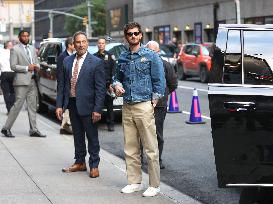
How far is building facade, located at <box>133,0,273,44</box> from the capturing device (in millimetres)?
43438

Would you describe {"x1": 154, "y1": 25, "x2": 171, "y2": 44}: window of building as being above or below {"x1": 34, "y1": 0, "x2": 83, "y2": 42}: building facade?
below

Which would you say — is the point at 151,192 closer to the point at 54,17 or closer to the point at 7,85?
the point at 7,85

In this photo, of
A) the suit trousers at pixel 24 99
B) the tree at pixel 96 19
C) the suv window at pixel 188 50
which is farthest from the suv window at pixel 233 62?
the tree at pixel 96 19

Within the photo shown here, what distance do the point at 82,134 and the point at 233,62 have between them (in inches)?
125

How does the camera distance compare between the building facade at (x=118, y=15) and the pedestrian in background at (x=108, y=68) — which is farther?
the building facade at (x=118, y=15)

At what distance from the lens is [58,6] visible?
120250 mm

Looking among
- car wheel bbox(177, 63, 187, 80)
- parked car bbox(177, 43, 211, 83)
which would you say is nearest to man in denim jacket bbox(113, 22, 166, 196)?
parked car bbox(177, 43, 211, 83)

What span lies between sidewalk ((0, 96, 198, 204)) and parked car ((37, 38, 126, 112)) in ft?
11.2

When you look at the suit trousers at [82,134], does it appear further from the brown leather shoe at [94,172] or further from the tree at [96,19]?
the tree at [96,19]

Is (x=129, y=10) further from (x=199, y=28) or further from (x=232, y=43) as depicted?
(x=232, y=43)

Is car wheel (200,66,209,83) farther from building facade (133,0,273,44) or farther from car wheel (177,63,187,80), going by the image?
building facade (133,0,273,44)

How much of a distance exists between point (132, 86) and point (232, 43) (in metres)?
1.67

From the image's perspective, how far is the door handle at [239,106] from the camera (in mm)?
5258

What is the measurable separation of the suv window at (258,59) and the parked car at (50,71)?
8080mm
